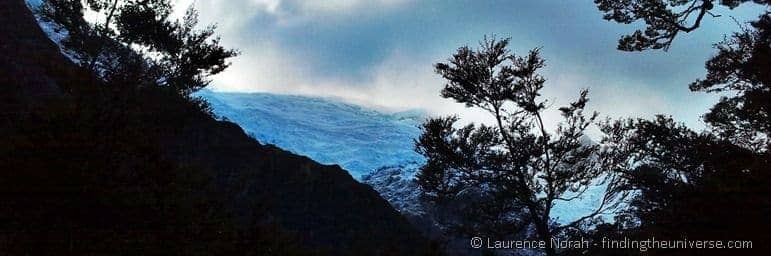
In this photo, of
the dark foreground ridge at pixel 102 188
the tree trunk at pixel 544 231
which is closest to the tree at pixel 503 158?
the tree trunk at pixel 544 231

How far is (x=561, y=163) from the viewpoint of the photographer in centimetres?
1319

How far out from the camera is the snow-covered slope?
91.9 m

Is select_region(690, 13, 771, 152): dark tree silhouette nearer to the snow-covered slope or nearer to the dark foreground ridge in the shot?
the dark foreground ridge

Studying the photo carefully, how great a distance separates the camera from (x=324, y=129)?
354 ft

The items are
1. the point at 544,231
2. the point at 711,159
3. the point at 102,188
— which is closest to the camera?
the point at 102,188

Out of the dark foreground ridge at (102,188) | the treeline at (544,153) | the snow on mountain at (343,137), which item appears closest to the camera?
the dark foreground ridge at (102,188)

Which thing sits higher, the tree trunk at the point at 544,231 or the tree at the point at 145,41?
the tree at the point at 145,41

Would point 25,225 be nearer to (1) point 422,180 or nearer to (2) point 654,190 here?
(2) point 654,190

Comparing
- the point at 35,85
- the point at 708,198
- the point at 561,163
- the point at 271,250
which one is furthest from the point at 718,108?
the point at 35,85

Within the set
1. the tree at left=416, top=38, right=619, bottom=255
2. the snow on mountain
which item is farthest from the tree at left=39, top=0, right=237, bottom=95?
the snow on mountain

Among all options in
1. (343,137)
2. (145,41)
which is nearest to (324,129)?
(343,137)

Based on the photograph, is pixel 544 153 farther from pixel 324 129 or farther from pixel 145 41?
pixel 324 129

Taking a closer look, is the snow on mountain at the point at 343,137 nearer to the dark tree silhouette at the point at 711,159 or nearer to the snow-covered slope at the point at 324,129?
the snow-covered slope at the point at 324,129

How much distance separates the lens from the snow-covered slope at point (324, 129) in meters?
91.9
